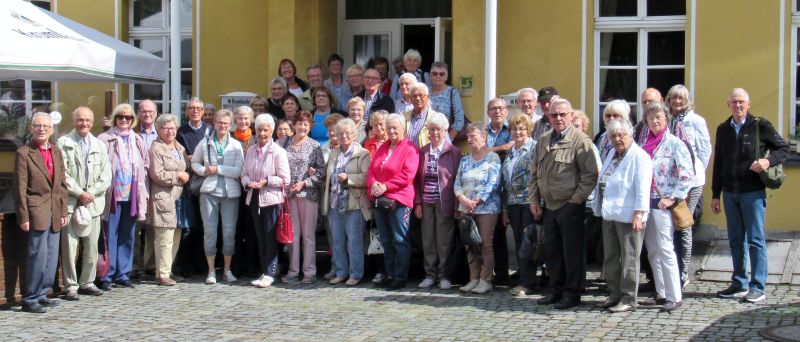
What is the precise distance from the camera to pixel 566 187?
30.2 feet

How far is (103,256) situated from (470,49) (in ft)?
15.3

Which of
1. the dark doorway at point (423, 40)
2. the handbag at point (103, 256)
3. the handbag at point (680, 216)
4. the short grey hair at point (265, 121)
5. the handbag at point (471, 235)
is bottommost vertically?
the handbag at point (103, 256)

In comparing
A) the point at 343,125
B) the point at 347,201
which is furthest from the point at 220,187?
the point at 343,125

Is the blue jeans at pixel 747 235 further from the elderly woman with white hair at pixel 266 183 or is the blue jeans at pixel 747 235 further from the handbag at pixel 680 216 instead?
the elderly woman with white hair at pixel 266 183

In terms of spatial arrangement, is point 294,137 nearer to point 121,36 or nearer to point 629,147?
point 629,147

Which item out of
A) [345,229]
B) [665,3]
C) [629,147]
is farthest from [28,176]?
[665,3]

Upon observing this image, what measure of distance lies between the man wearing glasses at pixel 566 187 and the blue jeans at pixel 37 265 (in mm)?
4180

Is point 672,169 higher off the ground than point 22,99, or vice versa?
point 22,99

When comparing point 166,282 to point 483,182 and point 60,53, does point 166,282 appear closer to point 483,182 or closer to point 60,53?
point 60,53

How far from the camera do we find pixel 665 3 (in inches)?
491

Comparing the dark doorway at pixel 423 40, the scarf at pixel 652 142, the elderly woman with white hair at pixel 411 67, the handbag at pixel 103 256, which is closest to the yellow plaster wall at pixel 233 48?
the dark doorway at pixel 423 40

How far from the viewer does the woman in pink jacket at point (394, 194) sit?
33.7ft

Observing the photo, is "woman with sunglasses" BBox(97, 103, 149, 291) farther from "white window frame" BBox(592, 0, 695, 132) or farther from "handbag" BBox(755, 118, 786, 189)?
"handbag" BBox(755, 118, 786, 189)

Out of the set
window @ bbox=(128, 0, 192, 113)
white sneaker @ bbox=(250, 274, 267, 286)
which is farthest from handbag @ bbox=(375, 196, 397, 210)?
window @ bbox=(128, 0, 192, 113)
